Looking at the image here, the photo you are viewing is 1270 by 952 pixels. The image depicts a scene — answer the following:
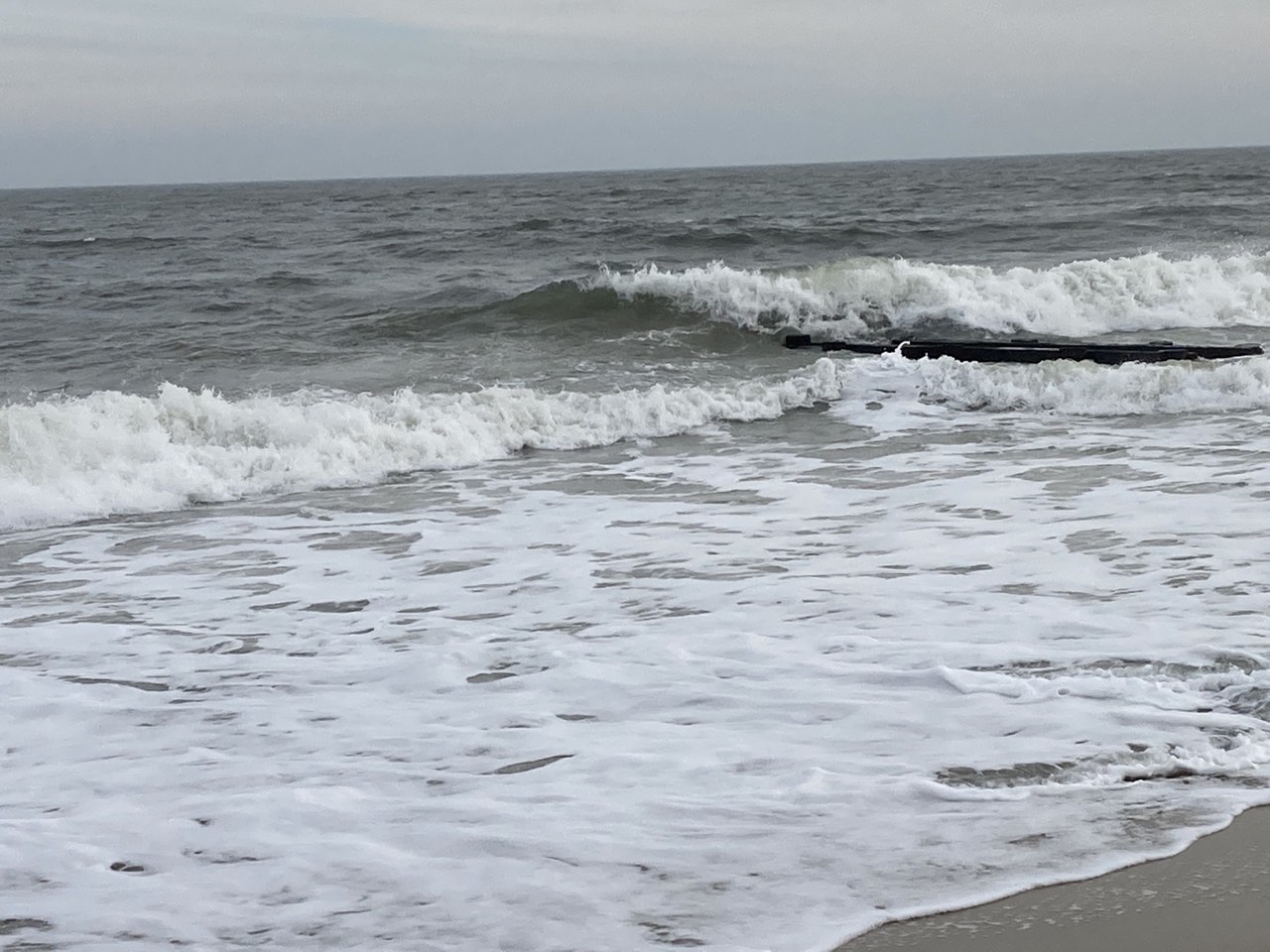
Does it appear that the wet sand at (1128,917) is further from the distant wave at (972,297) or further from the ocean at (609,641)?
the distant wave at (972,297)

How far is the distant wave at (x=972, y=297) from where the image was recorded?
1628cm

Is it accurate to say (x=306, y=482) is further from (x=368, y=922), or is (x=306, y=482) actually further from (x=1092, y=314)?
(x=1092, y=314)

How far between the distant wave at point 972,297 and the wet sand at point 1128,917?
42.9 feet

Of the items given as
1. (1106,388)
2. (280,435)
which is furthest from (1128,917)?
(1106,388)

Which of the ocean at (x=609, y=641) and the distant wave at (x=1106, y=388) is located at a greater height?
the distant wave at (x=1106, y=388)

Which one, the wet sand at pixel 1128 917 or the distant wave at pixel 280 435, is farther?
the distant wave at pixel 280 435

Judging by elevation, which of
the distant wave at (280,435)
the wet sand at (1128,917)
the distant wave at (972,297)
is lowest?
the wet sand at (1128,917)

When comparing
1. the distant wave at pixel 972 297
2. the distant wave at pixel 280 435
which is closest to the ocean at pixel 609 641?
the distant wave at pixel 280 435

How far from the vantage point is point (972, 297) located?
1672 centimetres

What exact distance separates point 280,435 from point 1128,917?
8134 mm

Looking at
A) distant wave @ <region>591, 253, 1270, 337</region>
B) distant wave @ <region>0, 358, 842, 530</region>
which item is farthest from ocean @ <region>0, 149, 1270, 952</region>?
distant wave @ <region>591, 253, 1270, 337</region>

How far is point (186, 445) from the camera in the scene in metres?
9.84

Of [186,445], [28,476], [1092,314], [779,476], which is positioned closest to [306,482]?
[186,445]

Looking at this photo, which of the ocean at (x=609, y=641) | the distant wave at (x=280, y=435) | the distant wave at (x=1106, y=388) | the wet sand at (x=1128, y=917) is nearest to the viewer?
the wet sand at (x=1128, y=917)
